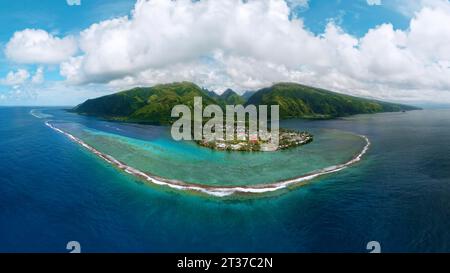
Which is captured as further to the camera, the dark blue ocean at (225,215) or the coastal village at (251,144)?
the coastal village at (251,144)

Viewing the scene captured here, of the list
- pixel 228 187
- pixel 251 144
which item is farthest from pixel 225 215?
pixel 251 144

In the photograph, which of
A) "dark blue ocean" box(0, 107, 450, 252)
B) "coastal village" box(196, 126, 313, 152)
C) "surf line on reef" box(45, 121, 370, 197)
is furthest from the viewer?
"coastal village" box(196, 126, 313, 152)

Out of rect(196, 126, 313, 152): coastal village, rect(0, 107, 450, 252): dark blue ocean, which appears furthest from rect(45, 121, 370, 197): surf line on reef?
rect(196, 126, 313, 152): coastal village

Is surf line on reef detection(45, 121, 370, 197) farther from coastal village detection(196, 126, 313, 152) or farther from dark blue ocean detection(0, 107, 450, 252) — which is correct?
coastal village detection(196, 126, 313, 152)

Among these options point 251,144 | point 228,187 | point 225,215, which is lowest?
point 225,215

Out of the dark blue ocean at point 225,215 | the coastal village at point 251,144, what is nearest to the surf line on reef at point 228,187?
the dark blue ocean at point 225,215

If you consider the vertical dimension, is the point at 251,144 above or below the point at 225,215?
above

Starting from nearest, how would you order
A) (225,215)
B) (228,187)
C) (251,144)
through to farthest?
(225,215) < (228,187) < (251,144)

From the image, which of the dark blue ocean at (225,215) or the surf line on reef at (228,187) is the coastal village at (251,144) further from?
the dark blue ocean at (225,215)

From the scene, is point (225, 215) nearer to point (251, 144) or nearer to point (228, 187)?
point (228, 187)

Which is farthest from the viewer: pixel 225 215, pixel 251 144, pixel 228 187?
pixel 251 144
